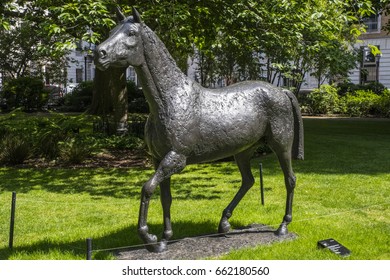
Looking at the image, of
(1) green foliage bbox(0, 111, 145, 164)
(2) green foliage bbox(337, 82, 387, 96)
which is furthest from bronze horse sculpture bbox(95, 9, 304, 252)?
(2) green foliage bbox(337, 82, 387, 96)

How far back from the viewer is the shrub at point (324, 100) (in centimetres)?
2933

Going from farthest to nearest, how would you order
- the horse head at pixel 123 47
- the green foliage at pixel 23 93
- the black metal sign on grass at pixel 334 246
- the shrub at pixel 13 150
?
the green foliage at pixel 23 93 → the shrub at pixel 13 150 → the black metal sign on grass at pixel 334 246 → the horse head at pixel 123 47

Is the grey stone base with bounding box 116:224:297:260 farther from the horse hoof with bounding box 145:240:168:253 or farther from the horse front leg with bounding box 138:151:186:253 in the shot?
the horse front leg with bounding box 138:151:186:253

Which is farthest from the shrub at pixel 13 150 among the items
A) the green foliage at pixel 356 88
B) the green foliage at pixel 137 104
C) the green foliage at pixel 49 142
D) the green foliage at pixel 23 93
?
the green foliage at pixel 356 88

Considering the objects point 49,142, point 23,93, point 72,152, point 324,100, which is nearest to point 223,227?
point 72,152

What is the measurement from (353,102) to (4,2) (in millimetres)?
23071

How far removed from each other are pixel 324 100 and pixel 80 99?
50.1 ft

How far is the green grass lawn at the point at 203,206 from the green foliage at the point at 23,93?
16.0m

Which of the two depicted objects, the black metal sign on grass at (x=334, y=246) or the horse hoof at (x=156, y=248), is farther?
the black metal sign on grass at (x=334, y=246)

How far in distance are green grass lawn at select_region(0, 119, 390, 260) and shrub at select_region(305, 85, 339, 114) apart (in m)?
16.7

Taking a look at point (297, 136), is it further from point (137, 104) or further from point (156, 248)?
point (137, 104)

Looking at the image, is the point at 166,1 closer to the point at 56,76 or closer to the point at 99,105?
the point at 99,105

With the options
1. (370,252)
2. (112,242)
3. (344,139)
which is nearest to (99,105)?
(344,139)

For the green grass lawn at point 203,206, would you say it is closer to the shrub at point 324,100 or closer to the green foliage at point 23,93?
the green foliage at point 23,93
